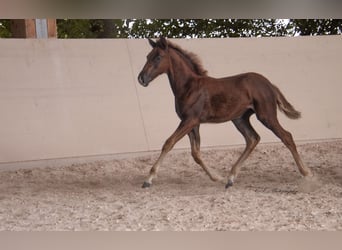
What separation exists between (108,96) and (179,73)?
5.87ft

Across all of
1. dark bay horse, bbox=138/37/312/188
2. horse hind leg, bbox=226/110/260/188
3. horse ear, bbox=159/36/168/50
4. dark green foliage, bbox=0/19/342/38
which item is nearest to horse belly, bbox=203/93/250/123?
dark bay horse, bbox=138/37/312/188

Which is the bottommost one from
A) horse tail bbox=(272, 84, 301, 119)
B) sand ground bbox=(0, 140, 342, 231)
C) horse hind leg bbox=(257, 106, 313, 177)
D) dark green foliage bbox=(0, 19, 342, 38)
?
sand ground bbox=(0, 140, 342, 231)

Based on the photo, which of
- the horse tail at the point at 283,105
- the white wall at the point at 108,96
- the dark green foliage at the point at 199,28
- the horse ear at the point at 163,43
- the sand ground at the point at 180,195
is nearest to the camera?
the sand ground at the point at 180,195

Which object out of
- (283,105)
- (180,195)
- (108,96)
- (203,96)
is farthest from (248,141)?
(108,96)

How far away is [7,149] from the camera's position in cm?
586

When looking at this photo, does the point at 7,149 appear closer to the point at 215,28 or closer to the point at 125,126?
the point at 125,126

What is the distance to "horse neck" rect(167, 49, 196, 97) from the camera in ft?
15.0

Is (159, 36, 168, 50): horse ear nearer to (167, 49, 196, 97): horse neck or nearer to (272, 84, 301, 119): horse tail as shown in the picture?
(167, 49, 196, 97): horse neck

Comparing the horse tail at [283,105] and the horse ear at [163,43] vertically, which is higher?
the horse ear at [163,43]

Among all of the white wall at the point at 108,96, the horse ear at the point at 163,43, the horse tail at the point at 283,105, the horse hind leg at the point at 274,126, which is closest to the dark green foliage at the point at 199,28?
the white wall at the point at 108,96

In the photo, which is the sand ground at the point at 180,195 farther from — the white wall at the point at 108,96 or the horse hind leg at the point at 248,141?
the white wall at the point at 108,96

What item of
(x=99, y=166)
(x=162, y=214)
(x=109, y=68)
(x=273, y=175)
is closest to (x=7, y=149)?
(x=99, y=166)

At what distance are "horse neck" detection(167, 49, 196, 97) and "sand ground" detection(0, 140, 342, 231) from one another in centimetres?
105

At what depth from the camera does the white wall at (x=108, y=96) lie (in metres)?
5.93
